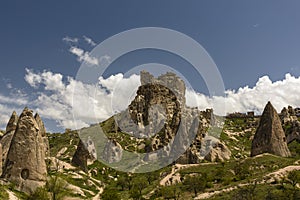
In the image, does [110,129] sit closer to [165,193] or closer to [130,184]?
[130,184]

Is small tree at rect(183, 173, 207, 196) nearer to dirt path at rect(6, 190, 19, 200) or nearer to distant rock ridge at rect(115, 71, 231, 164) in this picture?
distant rock ridge at rect(115, 71, 231, 164)

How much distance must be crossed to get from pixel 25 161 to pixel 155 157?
196 feet

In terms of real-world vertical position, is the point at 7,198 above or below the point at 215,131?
below

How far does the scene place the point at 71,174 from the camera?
64562mm

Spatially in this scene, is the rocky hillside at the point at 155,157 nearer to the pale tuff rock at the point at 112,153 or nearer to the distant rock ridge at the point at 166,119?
the pale tuff rock at the point at 112,153

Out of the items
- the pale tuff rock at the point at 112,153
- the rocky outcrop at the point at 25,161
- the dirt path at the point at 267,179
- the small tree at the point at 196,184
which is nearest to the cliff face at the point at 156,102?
the pale tuff rock at the point at 112,153

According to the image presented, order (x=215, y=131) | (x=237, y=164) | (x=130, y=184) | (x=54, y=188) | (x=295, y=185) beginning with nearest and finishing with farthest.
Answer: (x=54, y=188) < (x=295, y=185) < (x=237, y=164) < (x=130, y=184) < (x=215, y=131)

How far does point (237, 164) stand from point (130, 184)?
23364mm

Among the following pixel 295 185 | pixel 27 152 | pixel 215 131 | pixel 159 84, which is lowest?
pixel 295 185

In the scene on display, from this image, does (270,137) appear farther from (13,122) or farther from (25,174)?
(13,122)

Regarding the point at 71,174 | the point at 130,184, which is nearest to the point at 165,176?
the point at 130,184

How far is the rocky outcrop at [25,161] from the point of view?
44.3 metres

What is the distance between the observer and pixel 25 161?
1773 inches

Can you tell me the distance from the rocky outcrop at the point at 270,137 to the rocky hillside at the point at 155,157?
0.21 metres
